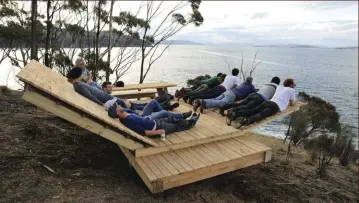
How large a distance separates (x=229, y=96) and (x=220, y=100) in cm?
30

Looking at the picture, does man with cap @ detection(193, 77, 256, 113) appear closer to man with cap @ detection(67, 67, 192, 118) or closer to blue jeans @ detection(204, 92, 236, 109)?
blue jeans @ detection(204, 92, 236, 109)

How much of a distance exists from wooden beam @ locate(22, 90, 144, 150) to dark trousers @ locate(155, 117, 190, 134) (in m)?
0.60

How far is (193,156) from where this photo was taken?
15.0 feet

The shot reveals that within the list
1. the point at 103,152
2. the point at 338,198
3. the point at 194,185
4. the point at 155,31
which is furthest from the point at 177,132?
the point at 155,31

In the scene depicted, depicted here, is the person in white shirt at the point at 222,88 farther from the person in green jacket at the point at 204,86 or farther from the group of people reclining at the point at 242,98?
the person in green jacket at the point at 204,86

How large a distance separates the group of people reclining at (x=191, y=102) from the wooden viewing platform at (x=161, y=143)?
191 mm

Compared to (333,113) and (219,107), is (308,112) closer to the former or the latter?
(333,113)

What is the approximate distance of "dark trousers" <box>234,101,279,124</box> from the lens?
5966 millimetres

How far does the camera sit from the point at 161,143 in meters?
4.58

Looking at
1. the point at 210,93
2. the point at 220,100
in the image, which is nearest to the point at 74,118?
the point at 220,100

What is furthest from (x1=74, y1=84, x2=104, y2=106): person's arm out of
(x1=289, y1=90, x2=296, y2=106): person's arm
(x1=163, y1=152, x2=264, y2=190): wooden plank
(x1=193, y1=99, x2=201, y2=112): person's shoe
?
(x1=289, y1=90, x2=296, y2=106): person's arm

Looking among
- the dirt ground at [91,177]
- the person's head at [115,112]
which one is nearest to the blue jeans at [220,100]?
the dirt ground at [91,177]

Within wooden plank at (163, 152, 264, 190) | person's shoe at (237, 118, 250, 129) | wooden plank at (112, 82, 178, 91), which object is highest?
wooden plank at (112, 82, 178, 91)

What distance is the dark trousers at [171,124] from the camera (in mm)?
4848
